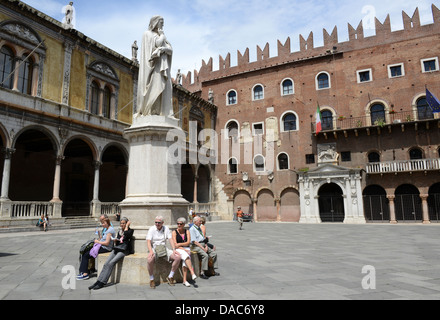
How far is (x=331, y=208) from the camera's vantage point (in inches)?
885

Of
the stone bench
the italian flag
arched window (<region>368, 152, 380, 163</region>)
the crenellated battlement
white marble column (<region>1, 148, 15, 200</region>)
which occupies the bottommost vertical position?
the stone bench

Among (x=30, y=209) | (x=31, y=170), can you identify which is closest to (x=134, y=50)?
(x=31, y=170)

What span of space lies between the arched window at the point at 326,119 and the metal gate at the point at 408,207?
6.68 m

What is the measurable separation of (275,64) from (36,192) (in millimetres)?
19660

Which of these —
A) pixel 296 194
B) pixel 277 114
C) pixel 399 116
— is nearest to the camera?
pixel 399 116

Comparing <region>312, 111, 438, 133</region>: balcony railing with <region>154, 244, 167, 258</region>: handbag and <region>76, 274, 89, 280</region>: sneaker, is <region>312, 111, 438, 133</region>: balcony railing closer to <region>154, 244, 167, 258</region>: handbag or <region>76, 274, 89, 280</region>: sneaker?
<region>154, 244, 167, 258</region>: handbag

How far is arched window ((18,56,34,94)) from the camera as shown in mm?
14164

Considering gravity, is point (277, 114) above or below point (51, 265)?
above

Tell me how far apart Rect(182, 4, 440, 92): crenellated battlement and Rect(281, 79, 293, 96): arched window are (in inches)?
62.6

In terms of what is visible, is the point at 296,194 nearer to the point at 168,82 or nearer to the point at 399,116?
the point at 399,116

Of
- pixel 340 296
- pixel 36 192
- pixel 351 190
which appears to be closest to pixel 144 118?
pixel 340 296

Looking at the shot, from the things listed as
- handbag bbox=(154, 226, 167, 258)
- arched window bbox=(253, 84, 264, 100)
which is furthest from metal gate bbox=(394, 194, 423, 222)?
handbag bbox=(154, 226, 167, 258)

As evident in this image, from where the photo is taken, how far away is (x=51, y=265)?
5.92m

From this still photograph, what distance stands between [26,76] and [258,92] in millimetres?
17125
